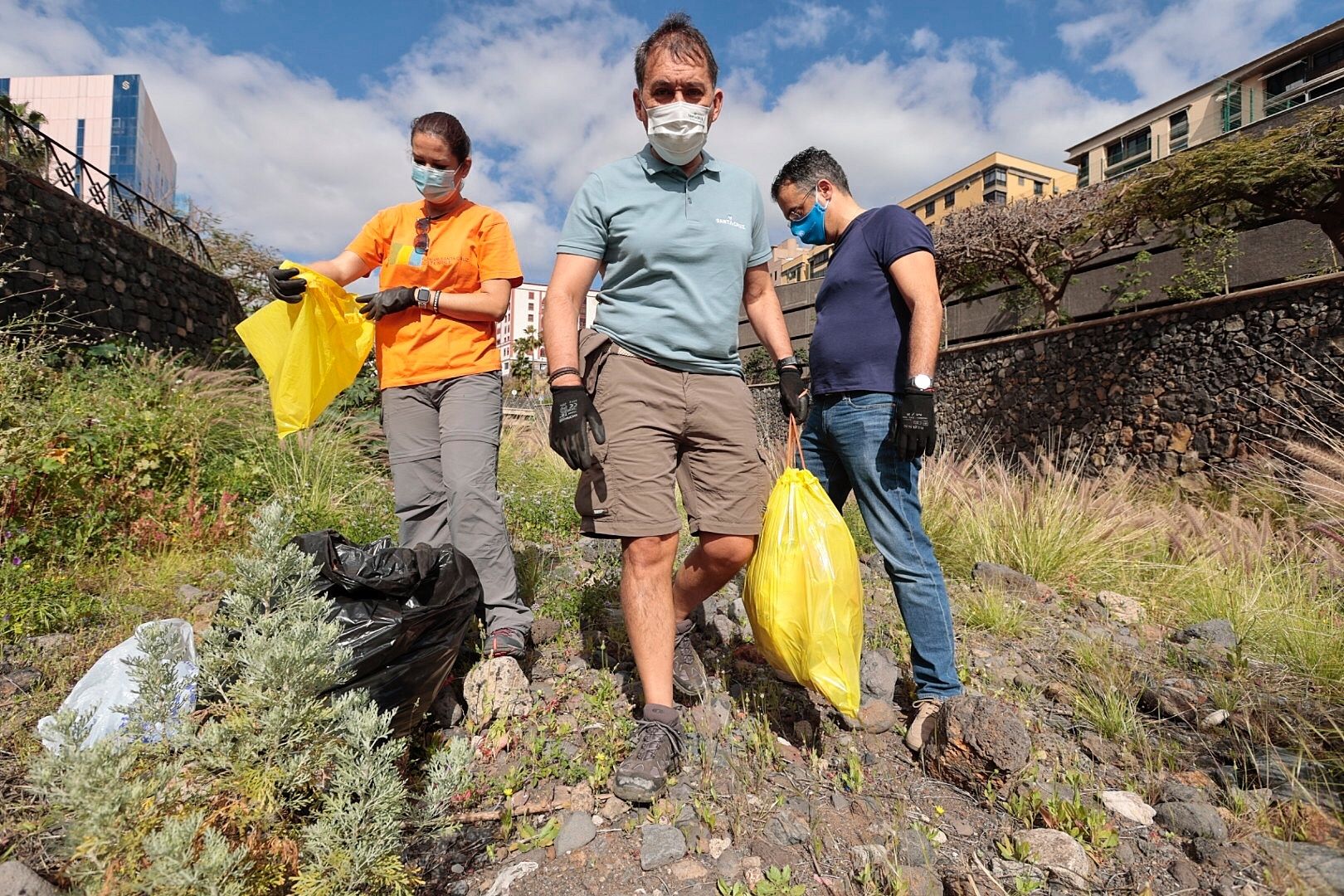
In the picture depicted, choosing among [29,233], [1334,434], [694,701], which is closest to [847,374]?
[694,701]

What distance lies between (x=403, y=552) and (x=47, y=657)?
1.65 m

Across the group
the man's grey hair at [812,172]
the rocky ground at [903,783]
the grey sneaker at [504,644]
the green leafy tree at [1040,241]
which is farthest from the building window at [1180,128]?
the grey sneaker at [504,644]

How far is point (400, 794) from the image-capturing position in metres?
1.21

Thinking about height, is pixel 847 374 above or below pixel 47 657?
above

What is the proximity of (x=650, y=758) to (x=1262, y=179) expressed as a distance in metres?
8.91

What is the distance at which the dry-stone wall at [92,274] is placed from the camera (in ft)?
19.7

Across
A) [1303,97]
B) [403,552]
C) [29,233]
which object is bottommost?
[403,552]

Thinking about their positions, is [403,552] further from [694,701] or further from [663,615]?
[694,701]

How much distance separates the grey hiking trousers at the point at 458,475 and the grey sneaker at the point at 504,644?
0.03 metres

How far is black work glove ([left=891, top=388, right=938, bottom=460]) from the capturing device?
86.1 inches

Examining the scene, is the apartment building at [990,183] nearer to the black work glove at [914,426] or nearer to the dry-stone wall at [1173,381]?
the dry-stone wall at [1173,381]

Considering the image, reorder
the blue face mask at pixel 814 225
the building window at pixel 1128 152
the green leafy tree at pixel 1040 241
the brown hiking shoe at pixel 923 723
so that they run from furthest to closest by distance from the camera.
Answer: the building window at pixel 1128 152, the green leafy tree at pixel 1040 241, the blue face mask at pixel 814 225, the brown hiking shoe at pixel 923 723

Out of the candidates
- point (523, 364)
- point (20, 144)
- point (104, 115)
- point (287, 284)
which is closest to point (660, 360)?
point (287, 284)

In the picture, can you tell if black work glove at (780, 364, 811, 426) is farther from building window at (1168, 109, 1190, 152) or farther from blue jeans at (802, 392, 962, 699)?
building window at (1168, 109, 1190, 152)
